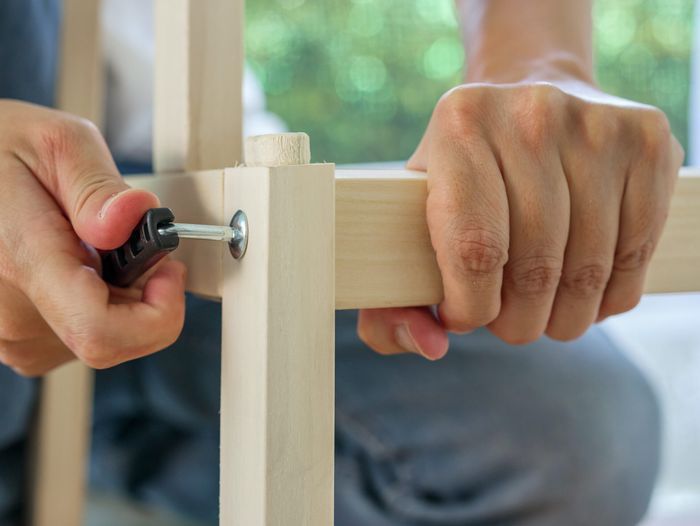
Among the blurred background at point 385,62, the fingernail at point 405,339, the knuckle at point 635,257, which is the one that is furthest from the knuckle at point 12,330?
the blurred background at point 385,62

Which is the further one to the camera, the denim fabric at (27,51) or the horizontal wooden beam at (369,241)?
the denim fabric at (27,51)

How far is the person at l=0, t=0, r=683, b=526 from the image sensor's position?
0.35 metres

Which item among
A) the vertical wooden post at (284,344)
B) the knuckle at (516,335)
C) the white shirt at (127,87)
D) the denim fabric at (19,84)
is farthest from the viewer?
the white shirt at (127,87)

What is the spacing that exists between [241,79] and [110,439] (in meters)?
0.55

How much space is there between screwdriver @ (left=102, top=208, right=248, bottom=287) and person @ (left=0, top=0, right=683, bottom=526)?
0.04 ft

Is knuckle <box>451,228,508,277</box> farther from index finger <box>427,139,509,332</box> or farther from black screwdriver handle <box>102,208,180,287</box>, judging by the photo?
black screwdriver handle <box>102,208,180,287</box>

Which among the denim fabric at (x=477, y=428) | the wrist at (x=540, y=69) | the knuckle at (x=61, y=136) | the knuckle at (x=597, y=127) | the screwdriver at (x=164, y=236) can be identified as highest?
the wrist at (x=540, y=69)

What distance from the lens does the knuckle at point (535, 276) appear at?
0.37 meters

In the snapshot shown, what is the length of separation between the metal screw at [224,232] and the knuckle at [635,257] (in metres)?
0.20

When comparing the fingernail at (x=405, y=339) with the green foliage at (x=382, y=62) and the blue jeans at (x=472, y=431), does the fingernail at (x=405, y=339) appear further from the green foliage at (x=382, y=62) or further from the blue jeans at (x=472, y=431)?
the green foliage at (x=382, y=62)

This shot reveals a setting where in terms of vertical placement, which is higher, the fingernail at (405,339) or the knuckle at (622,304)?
the knuckle at (622,304)

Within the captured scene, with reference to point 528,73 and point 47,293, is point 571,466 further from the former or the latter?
point 47,293

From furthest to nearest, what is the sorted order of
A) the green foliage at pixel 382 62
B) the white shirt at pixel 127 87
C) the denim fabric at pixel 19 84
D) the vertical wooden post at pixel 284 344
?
1. the green foliage at pixel 382 62
2. the white shirt at pixel 127 87
3. the denim fabric at pixel 19 84
4. the vertical wooden post at pixel 284 344

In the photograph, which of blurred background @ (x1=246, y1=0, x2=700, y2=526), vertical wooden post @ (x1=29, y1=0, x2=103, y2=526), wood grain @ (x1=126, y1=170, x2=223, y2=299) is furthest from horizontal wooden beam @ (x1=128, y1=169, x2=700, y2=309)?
blurred background @ (x1=246, y1=0, x2=700, y2=526)
